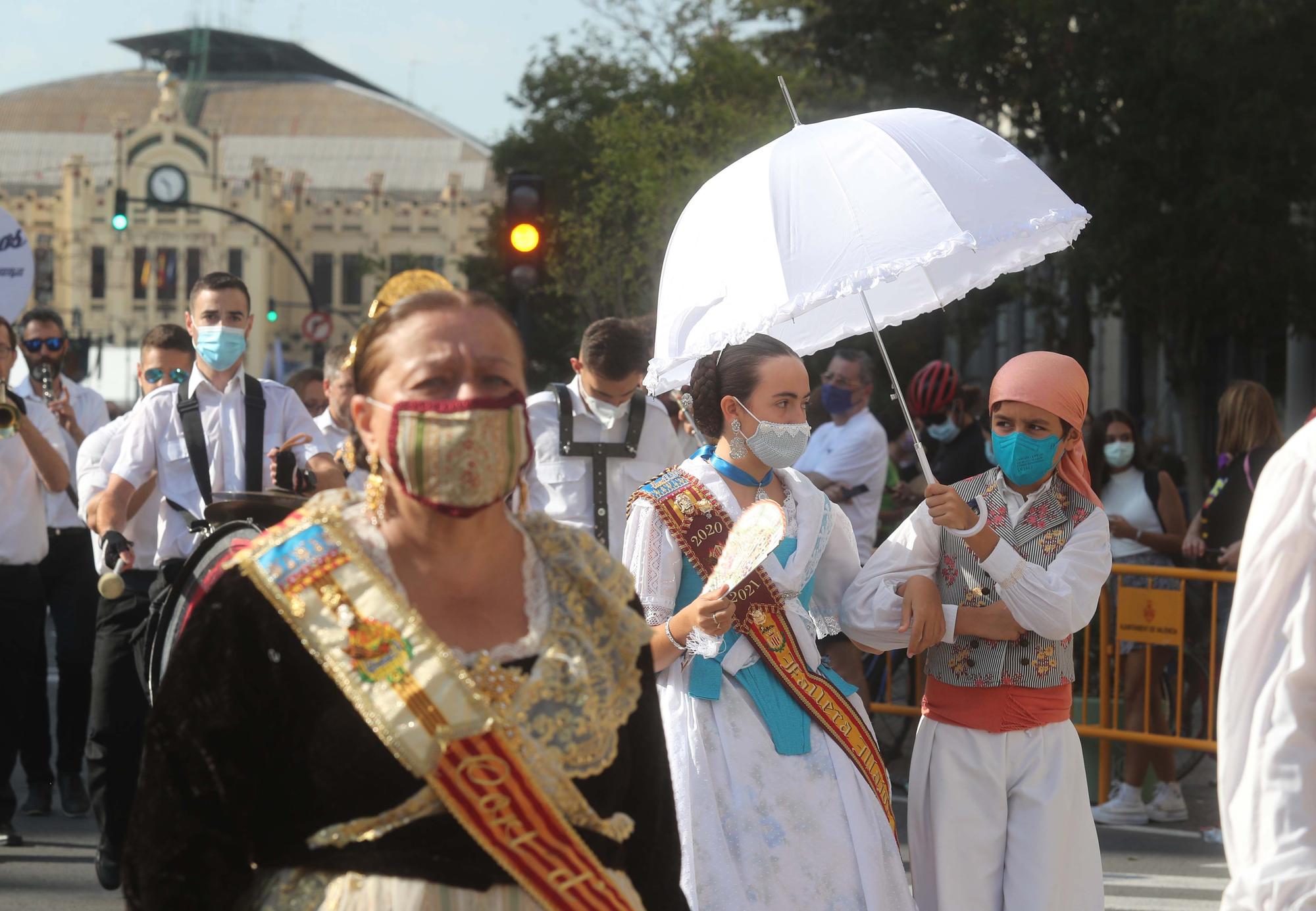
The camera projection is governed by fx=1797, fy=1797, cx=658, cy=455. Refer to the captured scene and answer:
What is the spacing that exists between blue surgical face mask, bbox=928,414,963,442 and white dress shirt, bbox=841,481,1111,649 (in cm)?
454

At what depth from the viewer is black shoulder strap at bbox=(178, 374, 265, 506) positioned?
20.0 feet

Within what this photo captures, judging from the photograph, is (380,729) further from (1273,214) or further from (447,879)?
(1273,214)

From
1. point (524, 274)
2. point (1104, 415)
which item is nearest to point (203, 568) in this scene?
point (1104, 415)

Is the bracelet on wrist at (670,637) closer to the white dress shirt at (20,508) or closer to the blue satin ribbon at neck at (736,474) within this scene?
the blue satin ribbon at neck at (736,474)

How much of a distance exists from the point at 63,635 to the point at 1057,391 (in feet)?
17.0

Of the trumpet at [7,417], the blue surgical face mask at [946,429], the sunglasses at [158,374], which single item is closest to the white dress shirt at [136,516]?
the trumpet at [7,417]

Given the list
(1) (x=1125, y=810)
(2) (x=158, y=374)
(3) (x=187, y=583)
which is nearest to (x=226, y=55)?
(2) (x=158, y=374)

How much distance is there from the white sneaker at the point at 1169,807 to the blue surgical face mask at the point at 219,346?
15.9 ft

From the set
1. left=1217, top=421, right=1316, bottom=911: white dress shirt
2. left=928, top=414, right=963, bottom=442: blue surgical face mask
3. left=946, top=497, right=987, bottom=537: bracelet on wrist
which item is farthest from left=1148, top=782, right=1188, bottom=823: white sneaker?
left=1217, top=421, right=1316, bottom=911: white dress shirt

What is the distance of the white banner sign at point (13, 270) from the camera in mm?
8773

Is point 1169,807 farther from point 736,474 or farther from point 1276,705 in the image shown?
point 1276,705

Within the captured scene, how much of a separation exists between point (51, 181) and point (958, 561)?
11069 centimetres

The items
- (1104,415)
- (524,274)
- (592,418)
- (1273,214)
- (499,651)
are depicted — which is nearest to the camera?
(499,651)

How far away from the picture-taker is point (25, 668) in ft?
24.3
